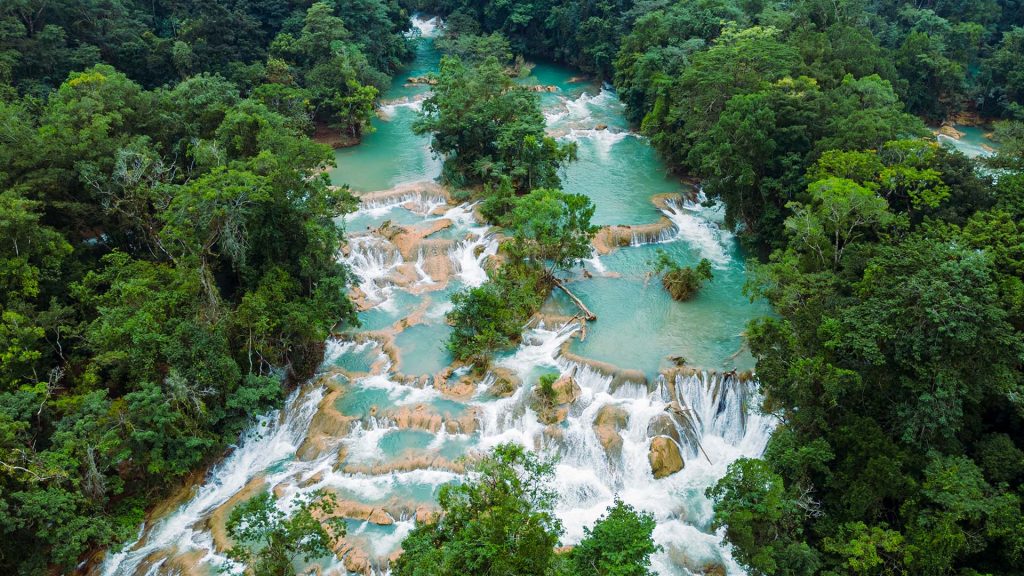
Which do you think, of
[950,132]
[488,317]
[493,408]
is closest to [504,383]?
[493,408]

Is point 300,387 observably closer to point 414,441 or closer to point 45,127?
point 414,441

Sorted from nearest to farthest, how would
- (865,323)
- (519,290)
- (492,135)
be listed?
1. (865,323)
2. (519,290)
3. (492,135)

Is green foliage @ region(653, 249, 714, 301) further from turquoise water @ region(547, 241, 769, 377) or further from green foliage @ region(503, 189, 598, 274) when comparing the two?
green foliage @ region(503, 189, 598, 274)

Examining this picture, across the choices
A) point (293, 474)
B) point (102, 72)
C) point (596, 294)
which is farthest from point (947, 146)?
point (102, 72)

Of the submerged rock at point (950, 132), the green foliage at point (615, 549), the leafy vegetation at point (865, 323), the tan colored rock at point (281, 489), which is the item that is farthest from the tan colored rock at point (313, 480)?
the submerged rock at point (950, 132)

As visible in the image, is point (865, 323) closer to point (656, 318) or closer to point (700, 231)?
point (656, 318)

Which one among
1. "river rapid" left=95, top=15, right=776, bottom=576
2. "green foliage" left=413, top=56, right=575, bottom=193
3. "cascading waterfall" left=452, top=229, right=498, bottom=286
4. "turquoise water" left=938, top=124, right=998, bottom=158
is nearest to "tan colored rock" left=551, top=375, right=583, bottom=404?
"river rapid" left=95, top=15, right=776, bottom=576
